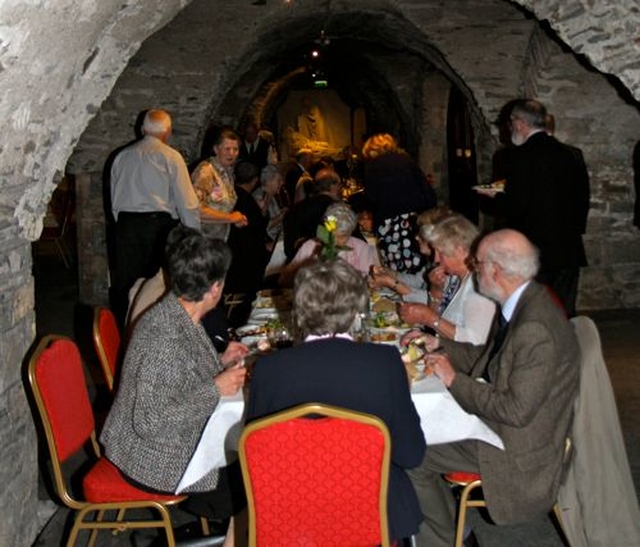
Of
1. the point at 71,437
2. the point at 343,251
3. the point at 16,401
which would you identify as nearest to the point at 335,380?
the point at 71,437

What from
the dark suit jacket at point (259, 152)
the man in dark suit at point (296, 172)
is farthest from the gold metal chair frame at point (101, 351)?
the dark suit jacket at point (259, 152)

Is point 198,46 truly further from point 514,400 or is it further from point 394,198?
point 514,400

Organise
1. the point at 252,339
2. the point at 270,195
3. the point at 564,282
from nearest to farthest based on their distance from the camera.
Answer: the point at 252,339
the point at 564,282
the point at 270,195

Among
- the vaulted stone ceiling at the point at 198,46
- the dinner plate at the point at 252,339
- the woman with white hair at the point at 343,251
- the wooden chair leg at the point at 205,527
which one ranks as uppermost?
the vaulted stone ceiling at the point at 198,46

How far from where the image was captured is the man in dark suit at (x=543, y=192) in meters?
5.33

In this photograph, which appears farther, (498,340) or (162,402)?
(498,340)

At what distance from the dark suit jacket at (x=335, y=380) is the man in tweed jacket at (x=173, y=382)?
0.46 m

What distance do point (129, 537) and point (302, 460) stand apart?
1653mm

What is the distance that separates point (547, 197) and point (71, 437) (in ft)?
11.4

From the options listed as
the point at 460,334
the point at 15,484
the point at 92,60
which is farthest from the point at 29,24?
the point at 460,334

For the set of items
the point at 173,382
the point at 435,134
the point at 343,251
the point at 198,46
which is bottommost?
the point at 173,382

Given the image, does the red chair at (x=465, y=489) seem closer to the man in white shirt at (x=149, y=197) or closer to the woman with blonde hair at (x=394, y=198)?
the woman with blonde hair at (x=394, y=198)

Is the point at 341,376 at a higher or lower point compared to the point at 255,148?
lower

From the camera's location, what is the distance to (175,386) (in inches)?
112
